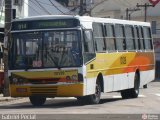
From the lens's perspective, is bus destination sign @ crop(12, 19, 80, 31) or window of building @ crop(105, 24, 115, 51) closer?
bus destination sign @ crop(12, 19, 80, 31)

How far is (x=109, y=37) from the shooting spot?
26.4m

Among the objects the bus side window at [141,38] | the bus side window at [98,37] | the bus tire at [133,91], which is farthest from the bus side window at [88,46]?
the bus side window at [141,38]

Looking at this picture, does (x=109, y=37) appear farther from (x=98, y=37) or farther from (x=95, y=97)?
(x=95, y=97)

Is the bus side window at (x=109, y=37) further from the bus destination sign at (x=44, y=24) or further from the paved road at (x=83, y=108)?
the bus destination sign at (x=44, y=24)

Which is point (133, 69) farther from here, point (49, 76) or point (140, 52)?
point (49, 76)

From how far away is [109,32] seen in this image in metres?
26.5

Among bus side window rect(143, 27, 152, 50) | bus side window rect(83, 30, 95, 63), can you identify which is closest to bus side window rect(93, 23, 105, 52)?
bus side window rect(83, 30, 95, 63)

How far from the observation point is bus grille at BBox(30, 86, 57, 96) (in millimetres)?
23188

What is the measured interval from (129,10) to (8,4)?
49.7 m

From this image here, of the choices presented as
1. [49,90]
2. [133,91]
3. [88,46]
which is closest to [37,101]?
[49,90]

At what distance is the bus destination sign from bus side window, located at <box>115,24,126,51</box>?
450 centimetres

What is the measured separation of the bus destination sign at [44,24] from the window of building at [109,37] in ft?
10.2

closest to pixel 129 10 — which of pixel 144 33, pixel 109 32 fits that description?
pixel 144 33

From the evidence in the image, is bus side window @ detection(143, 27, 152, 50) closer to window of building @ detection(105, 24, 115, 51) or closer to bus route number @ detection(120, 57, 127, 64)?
bus route number @ detection(120, 57, 127, 64)
